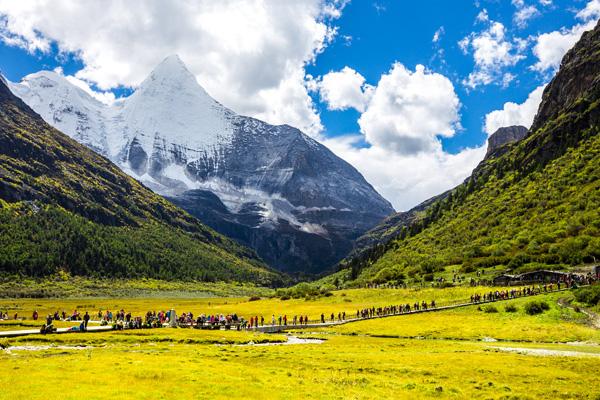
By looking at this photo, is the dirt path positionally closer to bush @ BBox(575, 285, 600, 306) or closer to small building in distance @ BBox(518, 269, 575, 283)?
bush @ BBox(575, 285, 600, 306)

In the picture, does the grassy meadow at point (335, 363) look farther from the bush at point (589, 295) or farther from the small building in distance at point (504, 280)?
the small building in distance at point (504, 280)

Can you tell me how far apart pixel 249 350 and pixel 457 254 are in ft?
488

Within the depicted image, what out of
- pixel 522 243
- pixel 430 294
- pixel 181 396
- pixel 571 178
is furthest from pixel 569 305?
pixel 571 178

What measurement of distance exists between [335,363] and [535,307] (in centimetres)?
4831

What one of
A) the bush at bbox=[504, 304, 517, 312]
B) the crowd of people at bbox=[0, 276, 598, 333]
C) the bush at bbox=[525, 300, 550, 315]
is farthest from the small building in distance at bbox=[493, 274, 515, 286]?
the bush at bbox=[525, 300, 550, 315]

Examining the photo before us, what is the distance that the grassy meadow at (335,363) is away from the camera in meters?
32.0

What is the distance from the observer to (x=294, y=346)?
61.8m

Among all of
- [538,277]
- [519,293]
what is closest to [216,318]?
[519,293]

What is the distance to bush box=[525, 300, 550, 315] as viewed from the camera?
255 ft

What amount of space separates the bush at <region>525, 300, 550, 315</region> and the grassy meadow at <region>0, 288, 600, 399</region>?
1.35 m

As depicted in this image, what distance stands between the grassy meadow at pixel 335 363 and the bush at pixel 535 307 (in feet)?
4.44

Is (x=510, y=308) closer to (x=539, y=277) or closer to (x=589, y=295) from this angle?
(x=589, y=295)

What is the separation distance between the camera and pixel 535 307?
78.1 meters

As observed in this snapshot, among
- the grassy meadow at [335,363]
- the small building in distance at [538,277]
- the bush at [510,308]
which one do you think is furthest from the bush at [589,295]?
the small building in distance at [538,277]
